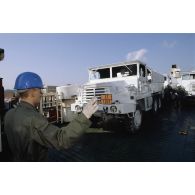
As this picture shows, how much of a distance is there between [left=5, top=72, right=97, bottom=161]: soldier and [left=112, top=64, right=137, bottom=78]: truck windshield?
6.37 metres

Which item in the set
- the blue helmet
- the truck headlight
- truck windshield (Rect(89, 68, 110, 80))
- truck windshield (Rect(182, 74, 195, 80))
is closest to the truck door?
truck windshield (Rect(89, 68, 110, 80))

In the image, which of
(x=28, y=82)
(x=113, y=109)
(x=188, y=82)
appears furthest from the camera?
(x=188, y=82)

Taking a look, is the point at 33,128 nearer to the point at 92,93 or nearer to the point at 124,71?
the point at 92,93

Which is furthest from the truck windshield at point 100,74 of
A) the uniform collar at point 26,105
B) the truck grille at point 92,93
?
the uniform collar at point 26,105

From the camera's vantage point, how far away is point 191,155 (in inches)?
188

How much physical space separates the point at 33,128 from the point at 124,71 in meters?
6.89

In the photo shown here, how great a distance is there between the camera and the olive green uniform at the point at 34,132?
1644 mm

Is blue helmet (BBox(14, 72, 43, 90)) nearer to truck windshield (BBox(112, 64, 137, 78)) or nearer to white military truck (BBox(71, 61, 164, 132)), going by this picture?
white military truck (BBox(71, 61, 164, 132))

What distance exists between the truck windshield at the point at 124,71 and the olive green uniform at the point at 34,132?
6.57 meters

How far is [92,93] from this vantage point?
7.54 m

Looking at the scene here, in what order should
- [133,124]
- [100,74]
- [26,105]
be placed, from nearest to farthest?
[26,105] < [133,124] < [100,74]

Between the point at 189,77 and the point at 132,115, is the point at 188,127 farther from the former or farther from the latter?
the point at 189,77

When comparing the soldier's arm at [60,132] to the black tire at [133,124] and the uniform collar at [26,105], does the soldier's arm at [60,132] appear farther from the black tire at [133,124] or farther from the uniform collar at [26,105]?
the black tire at [133,124]

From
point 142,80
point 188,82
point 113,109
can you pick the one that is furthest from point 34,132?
point 188,82
